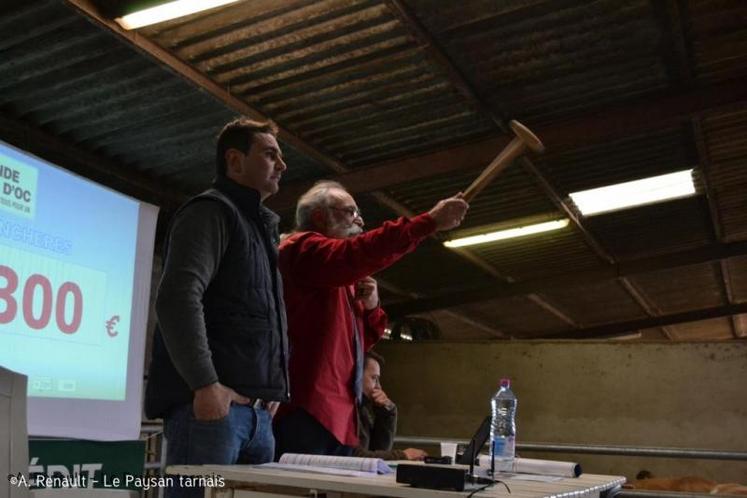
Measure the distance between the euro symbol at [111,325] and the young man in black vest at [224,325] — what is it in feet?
7.20

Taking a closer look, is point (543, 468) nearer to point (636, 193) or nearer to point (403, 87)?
point (403, 87)

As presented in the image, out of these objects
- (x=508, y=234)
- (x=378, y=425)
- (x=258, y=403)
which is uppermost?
(x=508, y=234)

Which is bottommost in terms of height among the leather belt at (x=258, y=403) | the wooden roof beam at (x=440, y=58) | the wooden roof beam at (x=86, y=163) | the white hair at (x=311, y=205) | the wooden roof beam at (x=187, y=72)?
the leather belt at (x=258, y=403)

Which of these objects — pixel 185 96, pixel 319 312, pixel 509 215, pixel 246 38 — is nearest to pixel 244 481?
pixel 319 312

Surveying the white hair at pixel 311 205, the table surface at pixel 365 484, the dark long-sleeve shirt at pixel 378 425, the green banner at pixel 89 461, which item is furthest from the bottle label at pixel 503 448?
the green banner at pixel 89 461

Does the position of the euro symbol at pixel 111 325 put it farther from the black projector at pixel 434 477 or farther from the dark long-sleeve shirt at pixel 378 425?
the black projector at pixel 434 477

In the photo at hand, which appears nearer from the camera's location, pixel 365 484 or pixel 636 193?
pixel 365 484

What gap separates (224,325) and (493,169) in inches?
40.4

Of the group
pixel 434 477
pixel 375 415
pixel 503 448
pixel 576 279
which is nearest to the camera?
pixel 434 477

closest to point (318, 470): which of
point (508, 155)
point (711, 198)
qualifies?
point (508, 155)

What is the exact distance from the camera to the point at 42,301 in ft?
11.2

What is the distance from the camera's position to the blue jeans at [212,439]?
156cm

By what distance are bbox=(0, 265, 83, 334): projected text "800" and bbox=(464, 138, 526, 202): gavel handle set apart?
2.06 m

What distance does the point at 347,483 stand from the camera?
1274mm
